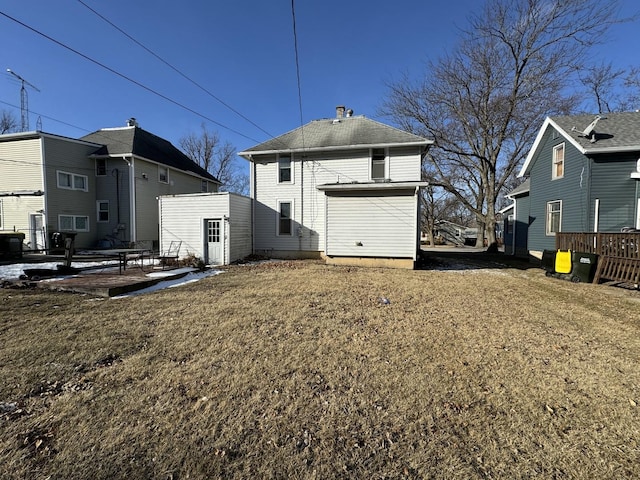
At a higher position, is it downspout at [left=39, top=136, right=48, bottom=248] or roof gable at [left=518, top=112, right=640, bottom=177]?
roof gable at [left=518, top=112, right=640, bottom=177]

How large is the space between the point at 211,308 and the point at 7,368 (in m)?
2.72

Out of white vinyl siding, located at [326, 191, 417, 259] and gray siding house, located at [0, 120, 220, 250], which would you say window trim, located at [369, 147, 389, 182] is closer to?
white vinyl siding, located at [326, 191, 417, 259]

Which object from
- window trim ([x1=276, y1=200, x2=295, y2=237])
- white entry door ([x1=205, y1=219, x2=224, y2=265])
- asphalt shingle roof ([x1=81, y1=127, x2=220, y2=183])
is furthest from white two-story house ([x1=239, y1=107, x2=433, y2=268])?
asphalt shingle roof ([x1=81, y1=127, x2=220, y2=183])

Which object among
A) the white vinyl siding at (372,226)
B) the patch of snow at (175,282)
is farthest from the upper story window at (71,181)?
the white vinyl siding at (372,226)

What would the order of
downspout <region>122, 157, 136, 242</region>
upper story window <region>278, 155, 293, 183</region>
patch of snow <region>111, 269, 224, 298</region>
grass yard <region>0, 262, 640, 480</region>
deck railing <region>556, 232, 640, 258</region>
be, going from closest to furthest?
1. grass yard <region>0, 262, 640, 480</region>
2. patch of snow <region>111, 269, 224, 298</region>
3. deck railing <region>556, 232, 640, 258</region>
4. upper story window <region>278, 155, 293, 183</region>
5. downspout <region>122, 157, 136, 242</region>

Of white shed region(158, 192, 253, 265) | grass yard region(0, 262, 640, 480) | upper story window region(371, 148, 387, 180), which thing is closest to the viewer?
grass yard region(0, 262, 640, 480)

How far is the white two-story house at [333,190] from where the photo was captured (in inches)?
460

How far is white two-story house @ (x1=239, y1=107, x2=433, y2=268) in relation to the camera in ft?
38.3

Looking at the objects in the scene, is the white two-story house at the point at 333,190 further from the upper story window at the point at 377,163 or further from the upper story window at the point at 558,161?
the upper story window at the point at 558,161

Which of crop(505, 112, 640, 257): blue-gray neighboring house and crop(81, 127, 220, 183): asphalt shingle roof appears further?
crop(81, 127, 220, 183): asphalt shingle roof

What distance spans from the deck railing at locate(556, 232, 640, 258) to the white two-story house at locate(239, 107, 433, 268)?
199 inches

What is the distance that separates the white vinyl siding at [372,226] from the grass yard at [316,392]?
605 centimetres

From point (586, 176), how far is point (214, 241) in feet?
49.5

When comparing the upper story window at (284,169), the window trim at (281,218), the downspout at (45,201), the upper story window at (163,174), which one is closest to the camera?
the window trim at (281,218)
